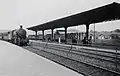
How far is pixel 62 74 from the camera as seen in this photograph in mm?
5906

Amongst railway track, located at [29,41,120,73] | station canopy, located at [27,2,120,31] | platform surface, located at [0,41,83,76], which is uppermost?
station canopy, located at [27,2,120,31]

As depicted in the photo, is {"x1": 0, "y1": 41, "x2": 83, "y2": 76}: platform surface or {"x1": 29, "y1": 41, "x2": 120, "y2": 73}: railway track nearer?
{"x1": 0, "y1": 41, "x2": 83, "y2": 76}: platform surface

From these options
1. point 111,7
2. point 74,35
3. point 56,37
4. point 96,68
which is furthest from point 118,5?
point 56,37

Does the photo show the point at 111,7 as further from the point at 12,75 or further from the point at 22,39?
the point at 22,39

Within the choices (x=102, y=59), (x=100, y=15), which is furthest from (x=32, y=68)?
(x=100, y=15)

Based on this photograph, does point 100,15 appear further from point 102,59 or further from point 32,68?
point 32,68

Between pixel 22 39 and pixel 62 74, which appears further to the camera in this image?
pixel 22 39

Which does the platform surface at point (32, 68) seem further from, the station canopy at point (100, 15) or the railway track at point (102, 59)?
the station canopy at point (100, 15)

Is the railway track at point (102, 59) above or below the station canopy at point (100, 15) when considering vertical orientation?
below

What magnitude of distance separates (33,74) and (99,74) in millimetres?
3080

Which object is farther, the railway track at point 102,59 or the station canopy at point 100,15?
the station canopy at point 100,15

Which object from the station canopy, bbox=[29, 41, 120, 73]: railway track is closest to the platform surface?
bbox=[29, 41, 120, 73]: railway track

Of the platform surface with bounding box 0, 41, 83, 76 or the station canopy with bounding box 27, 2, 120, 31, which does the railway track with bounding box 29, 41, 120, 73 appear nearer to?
the platform surface with bounding box 0, 41, 83, 76

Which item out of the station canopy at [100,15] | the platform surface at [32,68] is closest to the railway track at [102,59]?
the platform surface at [32,68]
